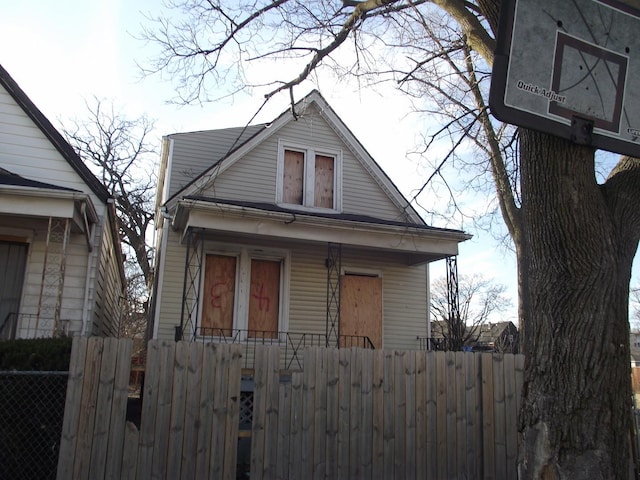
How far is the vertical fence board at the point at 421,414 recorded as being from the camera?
6234 mm

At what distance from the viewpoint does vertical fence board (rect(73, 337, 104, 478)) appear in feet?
16.5

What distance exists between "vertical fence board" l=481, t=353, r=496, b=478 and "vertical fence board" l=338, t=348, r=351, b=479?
186cm

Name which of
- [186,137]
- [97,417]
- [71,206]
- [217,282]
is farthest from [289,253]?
[97,417]

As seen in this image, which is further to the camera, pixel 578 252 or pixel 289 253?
pixel 289 253

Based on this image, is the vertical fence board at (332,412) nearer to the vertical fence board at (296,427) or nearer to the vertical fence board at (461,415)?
the vertical fence board at (296,427)

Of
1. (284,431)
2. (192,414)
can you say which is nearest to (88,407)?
(192,414)

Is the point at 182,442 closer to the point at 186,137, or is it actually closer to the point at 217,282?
the point at 217,282

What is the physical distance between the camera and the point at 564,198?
13.5 feet

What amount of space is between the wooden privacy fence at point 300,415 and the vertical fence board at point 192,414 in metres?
0.01

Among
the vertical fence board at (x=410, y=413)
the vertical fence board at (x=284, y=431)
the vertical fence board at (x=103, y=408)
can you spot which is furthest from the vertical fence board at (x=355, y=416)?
the vertical fence board at (x=103, y=408)

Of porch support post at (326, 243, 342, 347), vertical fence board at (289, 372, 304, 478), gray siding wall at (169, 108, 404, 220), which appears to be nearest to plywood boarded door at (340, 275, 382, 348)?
porch support post at (326, 243, 342, 347)

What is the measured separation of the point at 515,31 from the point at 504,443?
4963mm

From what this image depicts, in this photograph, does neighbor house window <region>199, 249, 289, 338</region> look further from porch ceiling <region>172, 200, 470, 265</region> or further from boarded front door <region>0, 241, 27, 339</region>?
boarded front door <region>0, 241, 27, 339</region>

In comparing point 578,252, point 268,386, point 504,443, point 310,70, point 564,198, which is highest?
point 310,70
